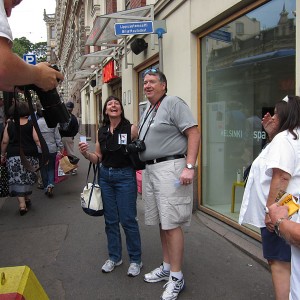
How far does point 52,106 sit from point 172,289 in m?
2.24

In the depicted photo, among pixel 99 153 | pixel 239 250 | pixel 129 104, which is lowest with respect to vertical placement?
pixel 239 250

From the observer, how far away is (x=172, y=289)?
3271 millimetres

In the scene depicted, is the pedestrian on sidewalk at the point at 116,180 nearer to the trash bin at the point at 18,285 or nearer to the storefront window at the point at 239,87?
the storefront window at the point at 239,87

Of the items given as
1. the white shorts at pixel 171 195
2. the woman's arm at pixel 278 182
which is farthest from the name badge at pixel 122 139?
the woman's arm at pixel 278 182

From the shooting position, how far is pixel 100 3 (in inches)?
584

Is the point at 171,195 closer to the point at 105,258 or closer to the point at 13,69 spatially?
the point at 105,258

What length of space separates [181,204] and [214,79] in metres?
3.00

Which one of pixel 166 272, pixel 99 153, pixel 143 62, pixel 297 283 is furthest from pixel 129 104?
pixel 297 283

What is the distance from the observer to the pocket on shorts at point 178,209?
3.22 metres

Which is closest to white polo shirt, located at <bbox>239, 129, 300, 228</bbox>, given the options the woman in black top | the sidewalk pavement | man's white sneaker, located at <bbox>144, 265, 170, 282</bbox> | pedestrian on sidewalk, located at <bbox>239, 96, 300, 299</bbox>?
pedestrian on sidewalk, located at <bbox>239, 96, 300, 299</bbox>

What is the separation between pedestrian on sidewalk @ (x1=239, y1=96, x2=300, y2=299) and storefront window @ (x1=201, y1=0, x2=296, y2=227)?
68.7 inches

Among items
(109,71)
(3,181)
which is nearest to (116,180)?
(3,181)

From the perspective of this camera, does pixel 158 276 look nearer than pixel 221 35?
Yes

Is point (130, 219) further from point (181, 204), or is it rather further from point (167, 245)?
point (181, 204)
